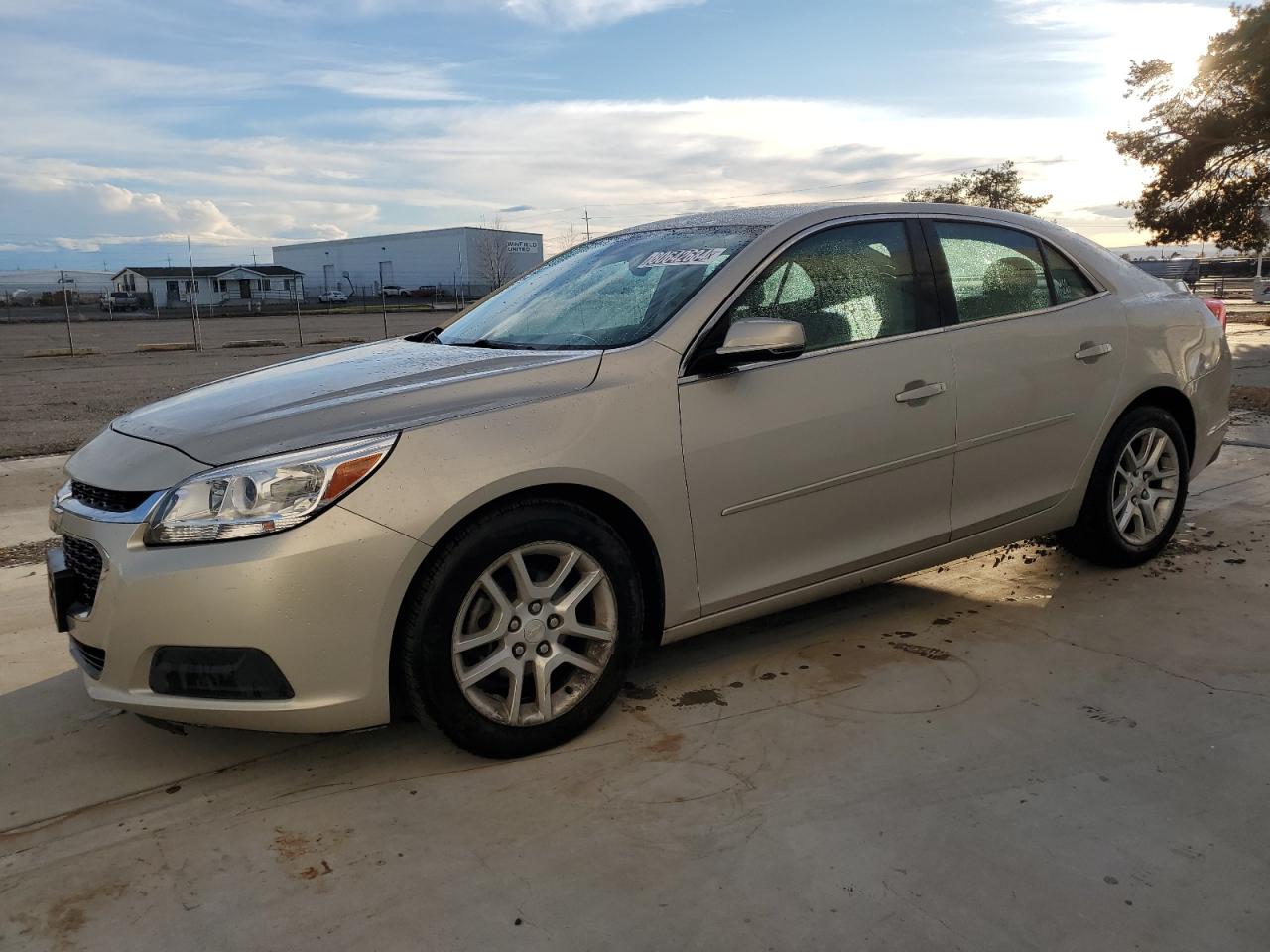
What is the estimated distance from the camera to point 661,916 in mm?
2273

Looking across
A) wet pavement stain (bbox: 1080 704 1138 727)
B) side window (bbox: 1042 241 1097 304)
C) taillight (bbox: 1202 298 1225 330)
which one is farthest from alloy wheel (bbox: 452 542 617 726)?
taillight (bbox: 1202 298 1225 330)

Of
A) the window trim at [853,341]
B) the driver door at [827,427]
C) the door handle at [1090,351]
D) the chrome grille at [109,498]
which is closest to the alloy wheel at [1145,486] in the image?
the door handle at [1090,351]

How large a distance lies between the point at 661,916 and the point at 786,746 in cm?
87

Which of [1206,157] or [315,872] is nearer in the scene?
[315,872]

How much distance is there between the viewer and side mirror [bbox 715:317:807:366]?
10.3ft

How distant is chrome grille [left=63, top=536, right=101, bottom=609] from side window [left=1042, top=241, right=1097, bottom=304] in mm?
3576

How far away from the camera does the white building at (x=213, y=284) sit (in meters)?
68.7

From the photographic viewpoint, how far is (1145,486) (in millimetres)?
4543

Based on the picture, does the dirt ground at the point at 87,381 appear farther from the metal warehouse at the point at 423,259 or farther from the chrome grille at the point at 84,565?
the metal warehouse at the point at 423,259

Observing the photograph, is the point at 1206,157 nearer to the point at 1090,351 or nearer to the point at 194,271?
the point at 1090,351

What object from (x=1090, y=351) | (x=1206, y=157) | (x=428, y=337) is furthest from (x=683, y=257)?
(x=1206, y=157)

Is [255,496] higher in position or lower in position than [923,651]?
higher

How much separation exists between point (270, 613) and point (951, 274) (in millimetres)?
2701

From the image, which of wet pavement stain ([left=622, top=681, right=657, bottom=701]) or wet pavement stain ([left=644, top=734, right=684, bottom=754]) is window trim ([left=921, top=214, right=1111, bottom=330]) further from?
wet pavement stain ([left=644, top=734, right=684, bottom=754])
